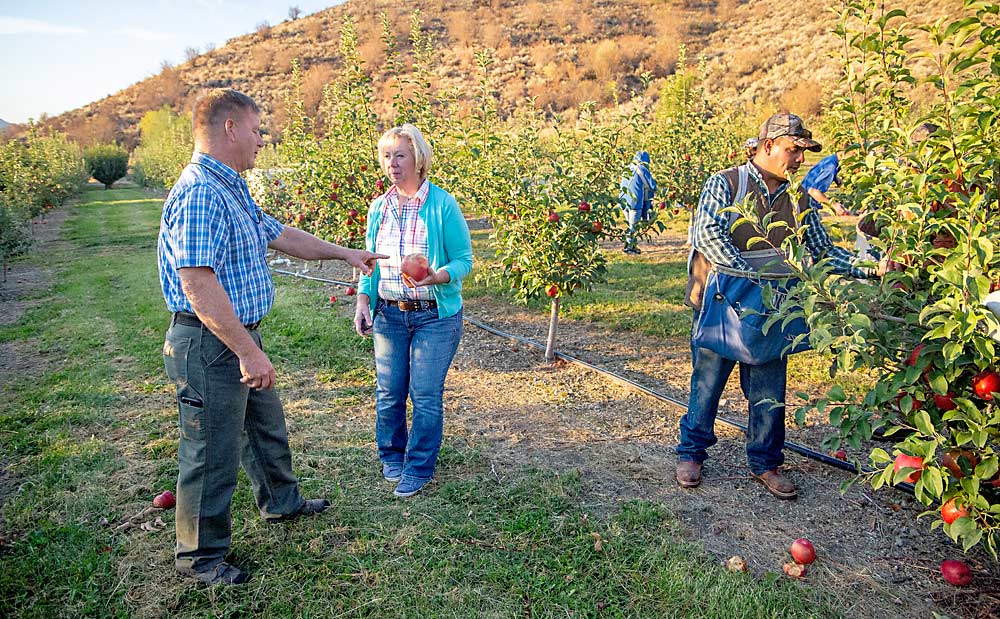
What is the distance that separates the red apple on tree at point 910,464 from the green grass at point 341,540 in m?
0.66

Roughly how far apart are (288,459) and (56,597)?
3.38 feet

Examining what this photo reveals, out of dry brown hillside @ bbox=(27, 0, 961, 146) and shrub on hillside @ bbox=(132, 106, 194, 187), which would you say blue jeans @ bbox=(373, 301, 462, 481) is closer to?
shrub on hillside @ bbox=(132, 106, 194, 187)

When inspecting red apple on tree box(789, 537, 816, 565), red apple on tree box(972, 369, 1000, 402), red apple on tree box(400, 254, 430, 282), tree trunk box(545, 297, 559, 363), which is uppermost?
red apple on tree box(400, 254, 430, 282)

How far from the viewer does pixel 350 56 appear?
22.4 ft

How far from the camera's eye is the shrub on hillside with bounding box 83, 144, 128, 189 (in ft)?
132

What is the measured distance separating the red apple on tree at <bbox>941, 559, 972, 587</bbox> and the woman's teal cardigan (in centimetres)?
239

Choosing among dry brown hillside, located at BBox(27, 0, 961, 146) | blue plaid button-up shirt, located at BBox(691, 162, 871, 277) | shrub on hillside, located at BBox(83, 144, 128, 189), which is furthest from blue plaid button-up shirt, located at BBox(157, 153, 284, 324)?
shrub on hillside, located at BBox(83, 144, 128, 189)

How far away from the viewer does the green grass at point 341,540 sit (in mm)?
2463

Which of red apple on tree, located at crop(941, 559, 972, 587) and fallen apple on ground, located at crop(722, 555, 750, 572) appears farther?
fallen apple on ground, located at crop(722, 555, 750, 572)

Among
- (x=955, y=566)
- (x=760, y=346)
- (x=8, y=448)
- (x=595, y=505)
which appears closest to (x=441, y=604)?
(x=595, y=505)

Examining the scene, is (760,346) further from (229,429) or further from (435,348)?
(229,429)

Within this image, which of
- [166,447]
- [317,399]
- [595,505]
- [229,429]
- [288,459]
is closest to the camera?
[229,429]

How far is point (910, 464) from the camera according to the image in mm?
2145

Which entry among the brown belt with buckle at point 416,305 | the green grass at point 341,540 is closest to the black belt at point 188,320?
the brown belt with buckle at point 416,305
